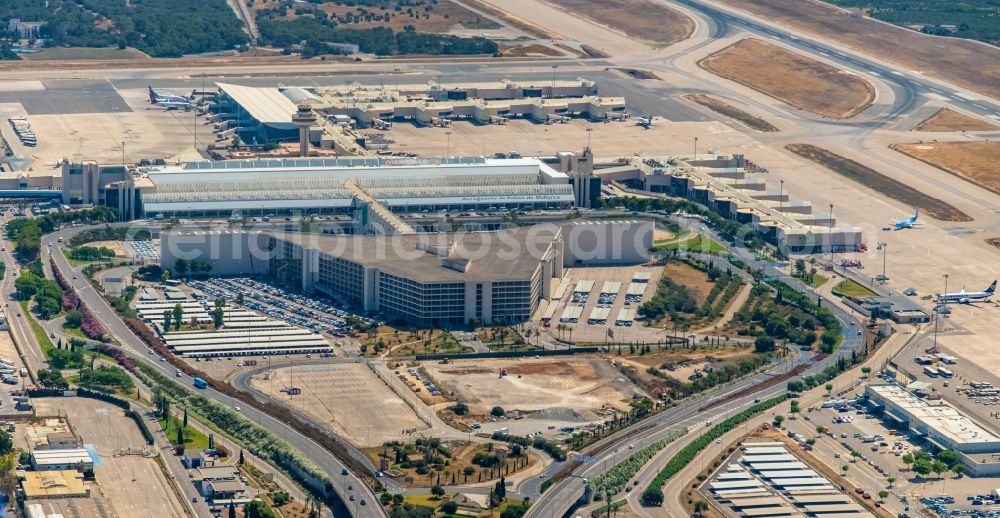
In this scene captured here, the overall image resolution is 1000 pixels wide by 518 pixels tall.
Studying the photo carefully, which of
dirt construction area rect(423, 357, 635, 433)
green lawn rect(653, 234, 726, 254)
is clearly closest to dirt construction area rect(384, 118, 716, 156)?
green lawn rect(653, 234, 726, 254)

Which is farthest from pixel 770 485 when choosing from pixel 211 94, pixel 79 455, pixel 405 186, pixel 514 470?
pixel 211 94

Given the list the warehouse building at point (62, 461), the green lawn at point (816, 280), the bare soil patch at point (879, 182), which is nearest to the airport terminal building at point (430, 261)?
the green lawn at point (816, 280)

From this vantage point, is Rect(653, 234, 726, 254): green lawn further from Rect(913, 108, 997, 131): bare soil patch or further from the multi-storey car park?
Rect(913, 108, 997, 131): bare soil patch

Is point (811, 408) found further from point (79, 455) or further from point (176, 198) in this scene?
point (176, 198)

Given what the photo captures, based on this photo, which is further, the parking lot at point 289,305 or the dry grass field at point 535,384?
the parking lot at point 289,305

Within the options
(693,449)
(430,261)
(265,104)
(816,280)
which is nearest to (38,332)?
(430,261)

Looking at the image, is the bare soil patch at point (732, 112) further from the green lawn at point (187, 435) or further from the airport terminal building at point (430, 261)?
the green lawn at point (187, 435)

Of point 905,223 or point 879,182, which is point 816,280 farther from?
point 879,182
